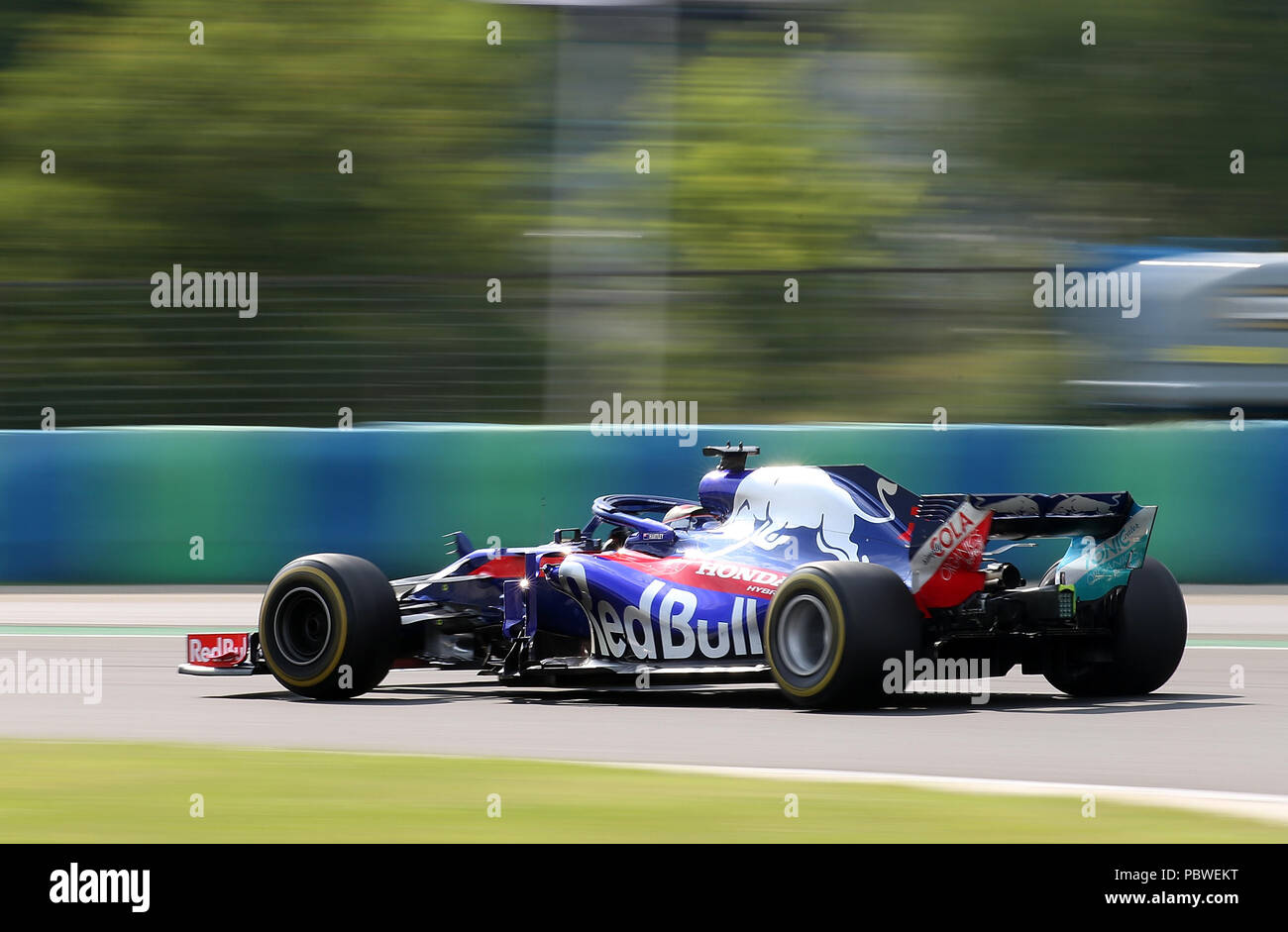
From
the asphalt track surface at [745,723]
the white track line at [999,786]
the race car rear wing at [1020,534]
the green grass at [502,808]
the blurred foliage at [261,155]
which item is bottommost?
the asphalt track surface at [745,723]

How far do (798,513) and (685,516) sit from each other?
0.84 metres

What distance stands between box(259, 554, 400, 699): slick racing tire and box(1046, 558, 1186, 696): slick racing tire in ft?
10.3

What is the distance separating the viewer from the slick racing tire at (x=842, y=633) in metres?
8.41

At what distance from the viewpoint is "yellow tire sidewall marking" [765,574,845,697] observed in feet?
27.6

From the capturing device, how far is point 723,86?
85.9ft

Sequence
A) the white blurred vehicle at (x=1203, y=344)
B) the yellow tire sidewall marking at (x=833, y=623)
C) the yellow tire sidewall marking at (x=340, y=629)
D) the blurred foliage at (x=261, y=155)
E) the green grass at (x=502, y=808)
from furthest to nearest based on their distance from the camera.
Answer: the blurred foliage at (x=261, y=155)
the white blurred vehicle at (x=1203, y=344)
the yellow tire sidewall marking at (x=340, y=629)
the yellow tire sidewall marking at (x=833, y=623)
the green grass at (x=502, y=808)

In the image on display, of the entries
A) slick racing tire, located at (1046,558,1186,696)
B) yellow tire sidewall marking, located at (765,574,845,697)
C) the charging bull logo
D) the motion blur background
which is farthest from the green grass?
the motion blur background

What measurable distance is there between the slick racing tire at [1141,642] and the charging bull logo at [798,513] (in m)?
1.20

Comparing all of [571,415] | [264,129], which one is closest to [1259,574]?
[571,415]

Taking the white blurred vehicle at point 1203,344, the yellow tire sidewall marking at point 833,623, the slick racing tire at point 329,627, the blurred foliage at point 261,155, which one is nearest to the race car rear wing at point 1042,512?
the yellow tire sidewall marking at point 833,623

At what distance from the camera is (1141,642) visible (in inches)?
364

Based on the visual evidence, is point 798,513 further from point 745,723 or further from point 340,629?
point 340,629

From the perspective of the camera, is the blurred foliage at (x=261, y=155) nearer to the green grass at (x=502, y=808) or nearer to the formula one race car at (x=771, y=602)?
the formula one race car at (x=771, y=602)

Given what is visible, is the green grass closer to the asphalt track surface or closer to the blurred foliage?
the asphalt track surface
